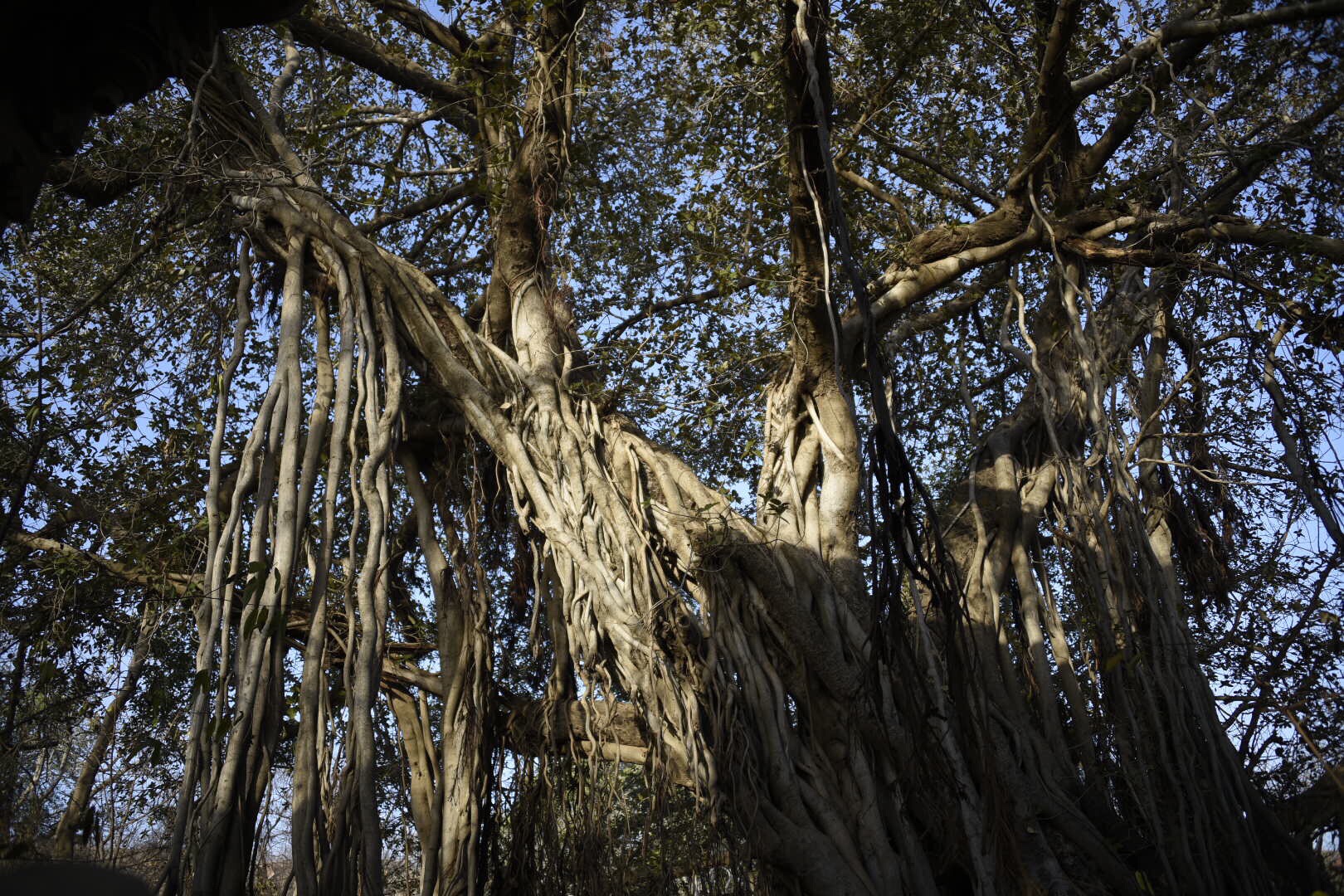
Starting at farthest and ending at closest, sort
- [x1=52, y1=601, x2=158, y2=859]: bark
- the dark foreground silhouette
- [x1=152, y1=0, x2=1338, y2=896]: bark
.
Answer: [x1=52, y1=601, x2=158, y2=859]: bark, [x1=152, y1=0, x2=1338, y2=896]: bark, the dark foreground silhouette

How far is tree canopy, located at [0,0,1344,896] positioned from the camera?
2.91 meters

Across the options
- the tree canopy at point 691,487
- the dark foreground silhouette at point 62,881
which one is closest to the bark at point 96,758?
the tree canopy at point 691,487

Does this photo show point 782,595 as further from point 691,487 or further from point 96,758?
point 96,758

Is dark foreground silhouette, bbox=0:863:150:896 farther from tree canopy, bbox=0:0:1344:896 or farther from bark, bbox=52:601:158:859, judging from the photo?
bark, bbox=52:601:158:859

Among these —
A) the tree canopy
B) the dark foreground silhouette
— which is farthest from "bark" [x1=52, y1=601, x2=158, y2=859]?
the dark foreground silhouette

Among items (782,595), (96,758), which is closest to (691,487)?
(782,595)

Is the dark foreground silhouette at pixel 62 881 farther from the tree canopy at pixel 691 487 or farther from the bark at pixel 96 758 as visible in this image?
the bark at pixel 96 758

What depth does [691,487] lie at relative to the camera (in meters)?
3.66

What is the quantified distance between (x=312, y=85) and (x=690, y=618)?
11.4 feet

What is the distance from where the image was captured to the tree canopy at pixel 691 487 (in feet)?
9.56

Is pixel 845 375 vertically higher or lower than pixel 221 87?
lower

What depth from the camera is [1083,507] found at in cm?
413

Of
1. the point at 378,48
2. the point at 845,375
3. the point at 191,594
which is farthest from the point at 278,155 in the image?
the point at 845,375

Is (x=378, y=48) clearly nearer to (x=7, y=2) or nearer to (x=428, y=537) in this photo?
(x=428, y=537)
